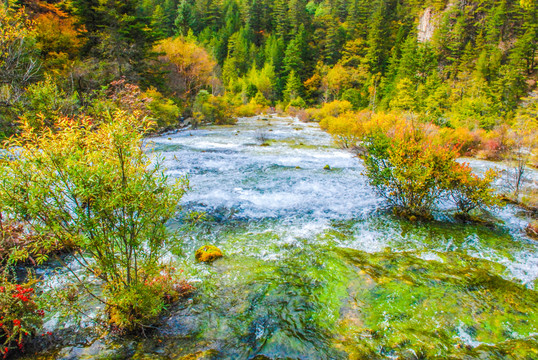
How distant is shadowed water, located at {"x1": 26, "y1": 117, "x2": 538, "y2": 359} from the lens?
12.4ft

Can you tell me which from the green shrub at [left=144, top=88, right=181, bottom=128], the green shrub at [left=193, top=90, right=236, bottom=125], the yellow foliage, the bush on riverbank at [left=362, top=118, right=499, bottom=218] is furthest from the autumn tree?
the bush on riverbank at [left=362, top=118, right=499, bottom=218]

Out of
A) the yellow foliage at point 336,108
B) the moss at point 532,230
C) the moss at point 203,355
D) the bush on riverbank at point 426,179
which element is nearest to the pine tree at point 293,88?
the yellow foliage at point 336,108

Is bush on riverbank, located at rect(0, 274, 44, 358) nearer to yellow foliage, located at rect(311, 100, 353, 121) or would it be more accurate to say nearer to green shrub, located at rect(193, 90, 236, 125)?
green shrub, located at rect(193, 90, 236, 125)

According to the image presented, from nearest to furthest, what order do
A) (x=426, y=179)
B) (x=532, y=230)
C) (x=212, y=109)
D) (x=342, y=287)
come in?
(x=342, y=287) < (x=532, y=230) < (x=426, y=179) < (x=212, y=109)

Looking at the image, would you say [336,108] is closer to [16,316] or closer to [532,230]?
[532,230]

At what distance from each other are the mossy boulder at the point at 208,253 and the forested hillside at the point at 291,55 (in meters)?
9.05

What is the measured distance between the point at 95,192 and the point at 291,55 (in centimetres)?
7772

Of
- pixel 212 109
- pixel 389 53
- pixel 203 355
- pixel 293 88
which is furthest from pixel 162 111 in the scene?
pixel 389 53

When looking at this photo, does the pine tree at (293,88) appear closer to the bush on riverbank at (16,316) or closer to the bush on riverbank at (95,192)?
the bush on riverbank at (95,192)

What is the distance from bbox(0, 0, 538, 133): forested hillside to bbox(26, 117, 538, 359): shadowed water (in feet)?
24.8

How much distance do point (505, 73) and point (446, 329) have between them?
49.6 meters

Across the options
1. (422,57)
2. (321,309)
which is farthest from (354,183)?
(422,57)

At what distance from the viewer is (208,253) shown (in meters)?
6.23

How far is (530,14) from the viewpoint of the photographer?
45.0 meters
